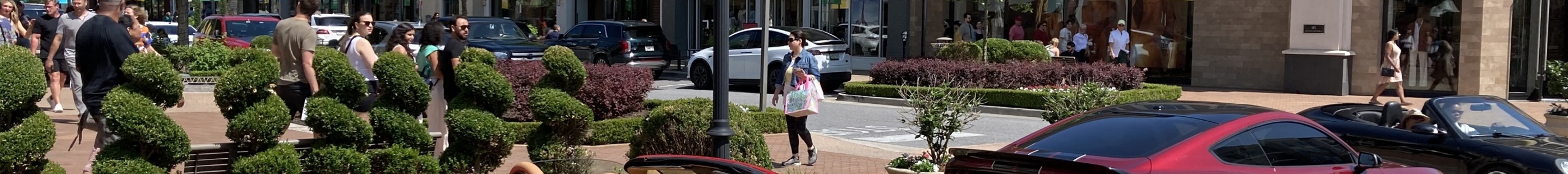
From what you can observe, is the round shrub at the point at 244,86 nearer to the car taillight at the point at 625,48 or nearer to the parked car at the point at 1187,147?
the parked car at the point at 1187,147

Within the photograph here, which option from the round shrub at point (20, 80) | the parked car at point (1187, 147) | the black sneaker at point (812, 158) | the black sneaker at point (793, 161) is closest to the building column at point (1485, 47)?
the black sneaker at point (812, 158)

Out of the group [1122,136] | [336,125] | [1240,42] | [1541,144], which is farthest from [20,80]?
[1240,42]

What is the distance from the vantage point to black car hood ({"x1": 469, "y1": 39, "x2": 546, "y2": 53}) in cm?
2266

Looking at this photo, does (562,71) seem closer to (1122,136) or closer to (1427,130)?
(1122,136)

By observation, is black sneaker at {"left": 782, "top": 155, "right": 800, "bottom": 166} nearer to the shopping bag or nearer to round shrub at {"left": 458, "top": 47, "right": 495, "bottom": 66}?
the shopping bag

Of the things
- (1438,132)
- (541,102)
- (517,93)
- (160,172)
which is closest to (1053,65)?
(517,93)

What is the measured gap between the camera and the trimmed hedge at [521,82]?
12.0 metres

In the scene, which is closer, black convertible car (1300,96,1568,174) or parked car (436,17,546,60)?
black convertible car (1300,96,1568,174)

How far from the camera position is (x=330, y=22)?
32.1 metres

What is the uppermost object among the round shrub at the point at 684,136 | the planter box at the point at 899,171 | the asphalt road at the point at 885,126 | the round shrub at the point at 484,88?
the round shrub at the point at 484,88

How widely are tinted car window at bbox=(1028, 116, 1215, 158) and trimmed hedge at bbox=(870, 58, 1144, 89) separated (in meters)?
10.4

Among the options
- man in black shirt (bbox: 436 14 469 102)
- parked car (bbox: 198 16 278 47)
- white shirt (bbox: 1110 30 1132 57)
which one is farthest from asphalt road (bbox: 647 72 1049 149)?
parked car (bbox: 198 16 278 47)

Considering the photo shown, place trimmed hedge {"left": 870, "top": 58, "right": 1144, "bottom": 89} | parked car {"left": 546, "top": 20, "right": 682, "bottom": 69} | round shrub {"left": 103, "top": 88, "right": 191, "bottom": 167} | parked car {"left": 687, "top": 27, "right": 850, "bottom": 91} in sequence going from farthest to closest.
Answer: parked car {"left": 546, "top": 20, "right": 682, "bottom": 69} < parked car {"left": 687, "top": 27, "right": 850, "bottom": 91} < trimmed hedge {"left": 870, "top": 58, "right": 1144, "bottom": 89} < round shrub {"left": 103, "top": 88, "right": 191, "bottom": 167}

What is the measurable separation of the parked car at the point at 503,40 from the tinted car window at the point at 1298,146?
51.0ft
